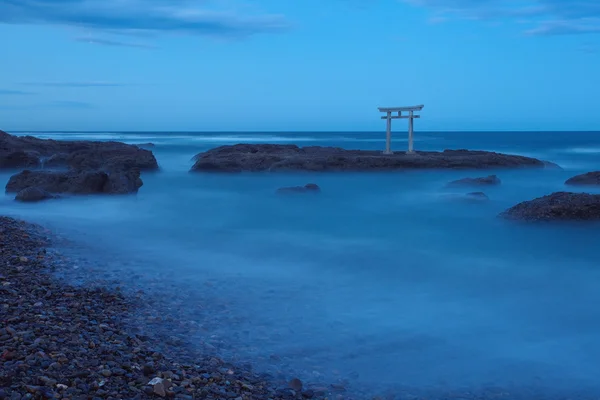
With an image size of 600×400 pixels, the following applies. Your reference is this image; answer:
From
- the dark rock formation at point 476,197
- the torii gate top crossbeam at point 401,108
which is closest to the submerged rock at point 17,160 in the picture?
the torii gate top crossbeam at point 401,108

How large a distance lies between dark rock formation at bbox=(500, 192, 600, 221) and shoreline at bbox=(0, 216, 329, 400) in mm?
8970

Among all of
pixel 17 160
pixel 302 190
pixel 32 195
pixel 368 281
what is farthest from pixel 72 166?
pixel 368 281

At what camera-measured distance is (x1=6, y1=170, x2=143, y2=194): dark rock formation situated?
16.7 m

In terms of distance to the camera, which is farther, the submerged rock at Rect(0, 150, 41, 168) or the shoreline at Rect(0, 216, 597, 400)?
the submerged rock at Rect(0, 150, 41, 168)

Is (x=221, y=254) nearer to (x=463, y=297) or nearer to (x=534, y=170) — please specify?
(x=463, y=297)

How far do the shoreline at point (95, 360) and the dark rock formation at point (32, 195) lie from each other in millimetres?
9631

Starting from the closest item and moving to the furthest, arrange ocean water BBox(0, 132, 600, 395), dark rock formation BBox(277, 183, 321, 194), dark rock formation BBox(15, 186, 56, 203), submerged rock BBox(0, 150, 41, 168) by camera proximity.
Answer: ocean water BBox(0, 132, 600, 395) → dark rock formation BBox(15, 186, 56, 203) → dark rock formation BBox(277, 183, 321, 194) → submerged rock BBox(0, 150, 41, 168)

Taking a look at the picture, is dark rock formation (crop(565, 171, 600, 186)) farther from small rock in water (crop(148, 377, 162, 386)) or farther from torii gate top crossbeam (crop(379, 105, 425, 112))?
small rock in water (crop(148, 377, 162, 386))

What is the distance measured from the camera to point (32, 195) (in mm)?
15531

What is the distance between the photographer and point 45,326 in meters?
5.11

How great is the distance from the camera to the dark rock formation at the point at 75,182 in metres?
16.7

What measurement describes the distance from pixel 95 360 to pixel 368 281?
15.9 feet

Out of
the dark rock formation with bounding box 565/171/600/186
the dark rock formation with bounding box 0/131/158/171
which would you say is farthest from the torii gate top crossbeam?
the dark rock formation with bounding box 0/131/158/171

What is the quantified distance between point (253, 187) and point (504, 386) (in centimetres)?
1668
